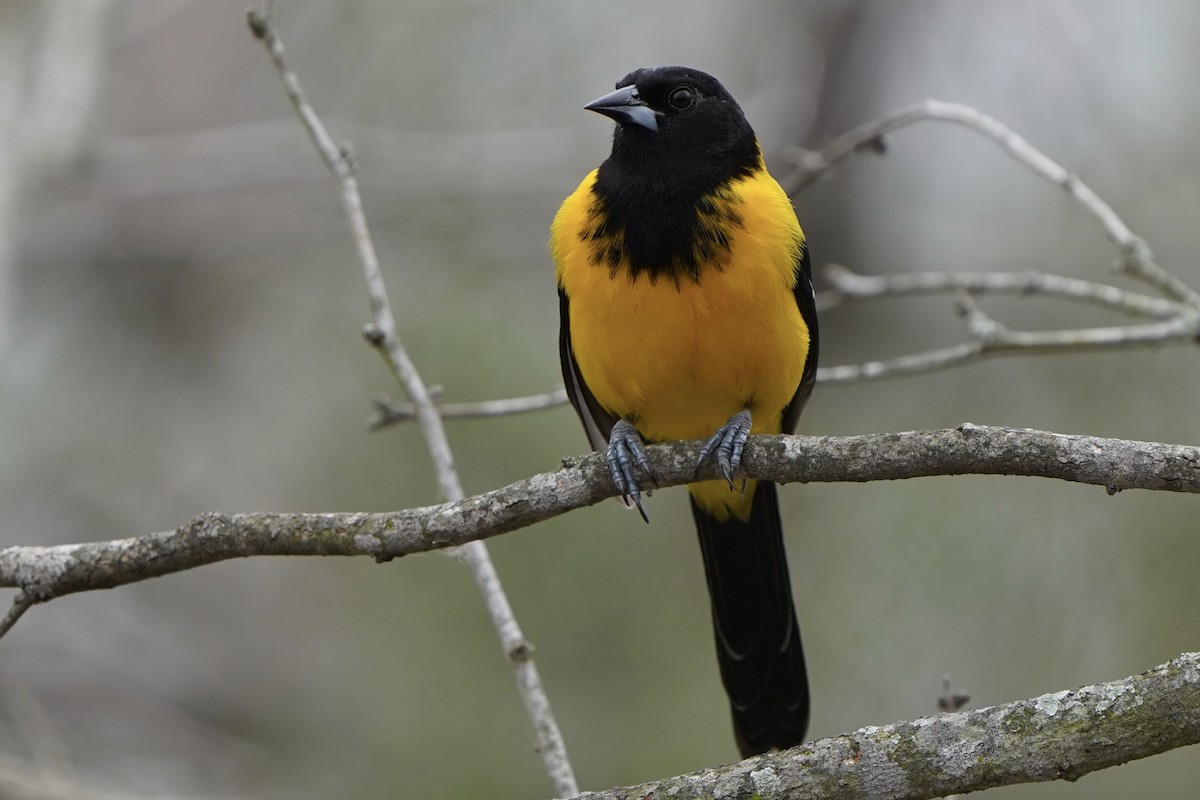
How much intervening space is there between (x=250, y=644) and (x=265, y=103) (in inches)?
184

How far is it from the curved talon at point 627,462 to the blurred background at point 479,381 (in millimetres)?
3061

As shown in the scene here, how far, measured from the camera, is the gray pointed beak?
4242mm

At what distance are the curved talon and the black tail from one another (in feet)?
2.65

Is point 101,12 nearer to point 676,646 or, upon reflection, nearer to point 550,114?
point 550,114

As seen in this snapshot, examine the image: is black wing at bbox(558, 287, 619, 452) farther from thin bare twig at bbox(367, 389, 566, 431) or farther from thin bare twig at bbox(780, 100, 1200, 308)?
thin bare twig at bbox(780, 100, 1200, 308)

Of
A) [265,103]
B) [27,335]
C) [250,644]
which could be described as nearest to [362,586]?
[250,644]

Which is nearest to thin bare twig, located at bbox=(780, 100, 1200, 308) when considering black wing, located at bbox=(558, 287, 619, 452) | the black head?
the black head

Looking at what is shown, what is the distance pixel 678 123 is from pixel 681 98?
131mm

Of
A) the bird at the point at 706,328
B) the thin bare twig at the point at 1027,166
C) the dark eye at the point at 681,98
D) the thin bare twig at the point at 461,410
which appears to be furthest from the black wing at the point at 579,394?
the thin bare twig at the point at 1027,166

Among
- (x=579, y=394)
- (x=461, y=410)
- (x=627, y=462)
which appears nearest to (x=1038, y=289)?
(x=579, y=394)

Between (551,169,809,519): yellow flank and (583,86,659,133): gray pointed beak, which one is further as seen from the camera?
(583,86,659,133): gray pointed beak

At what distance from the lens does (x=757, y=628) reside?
442cm

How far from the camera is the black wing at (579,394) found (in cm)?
439

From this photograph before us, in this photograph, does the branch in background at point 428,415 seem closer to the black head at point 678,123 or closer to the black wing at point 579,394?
the black wing at point 579,394
